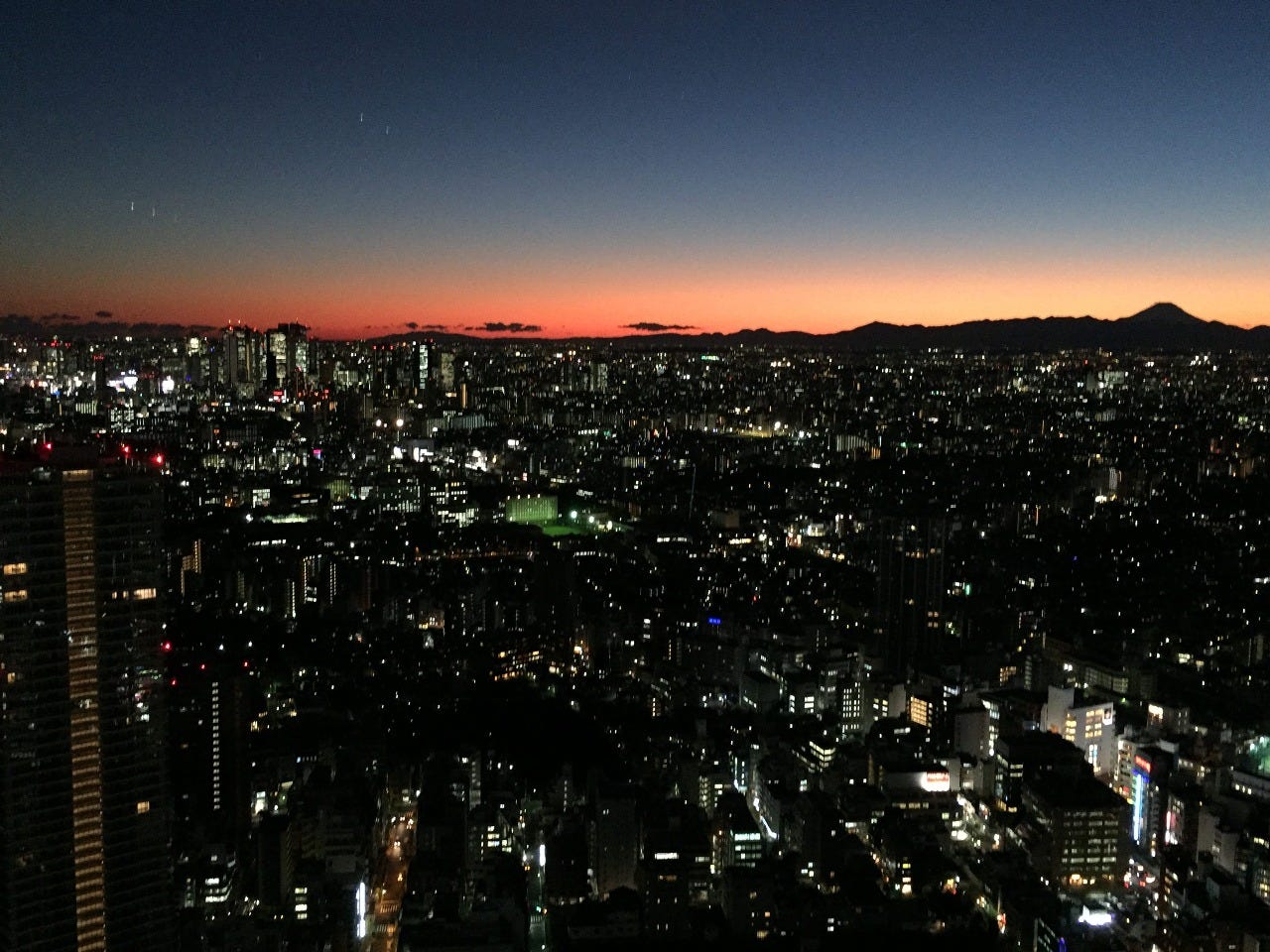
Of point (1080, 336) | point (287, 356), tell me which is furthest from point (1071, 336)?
point (287, 356)

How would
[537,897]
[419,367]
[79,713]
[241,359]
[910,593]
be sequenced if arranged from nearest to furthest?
1. [79,713]
2. [537,897]
3. [910,593]
4. [241,359]
5. [419,367]

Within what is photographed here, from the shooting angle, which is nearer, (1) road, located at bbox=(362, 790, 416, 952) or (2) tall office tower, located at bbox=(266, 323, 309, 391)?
(1) road, located at bbox=(362, 790, 416, 952)

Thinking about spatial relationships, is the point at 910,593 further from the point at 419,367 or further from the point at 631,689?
the point at 419,367

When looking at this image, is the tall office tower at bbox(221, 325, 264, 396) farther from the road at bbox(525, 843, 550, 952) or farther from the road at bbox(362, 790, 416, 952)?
the road at bbox(525, 843, 550, 952)

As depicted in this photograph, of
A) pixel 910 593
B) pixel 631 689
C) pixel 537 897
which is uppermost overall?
pixel 910 593

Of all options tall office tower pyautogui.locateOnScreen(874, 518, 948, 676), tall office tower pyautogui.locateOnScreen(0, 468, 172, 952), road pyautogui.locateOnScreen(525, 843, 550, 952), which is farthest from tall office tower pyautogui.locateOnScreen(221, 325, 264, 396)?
tall office tower pyautogui.locateOnScreen(0, 468, 172, 952)

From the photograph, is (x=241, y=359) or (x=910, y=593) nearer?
(x=910, y=593)

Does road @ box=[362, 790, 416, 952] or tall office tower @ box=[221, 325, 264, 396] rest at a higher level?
tall office tower @ box=[221, 325, 264, 396]
